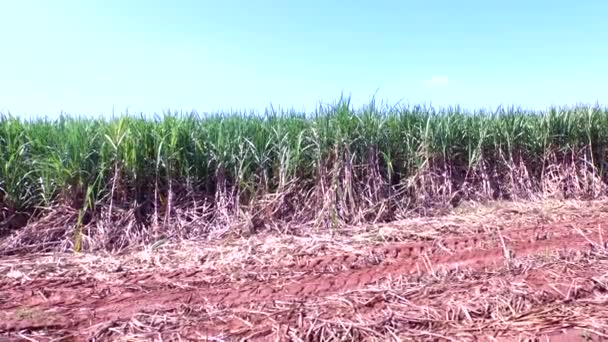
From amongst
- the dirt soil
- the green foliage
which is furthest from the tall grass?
the dirt soil

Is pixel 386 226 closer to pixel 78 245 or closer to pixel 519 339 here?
pixel 519 339

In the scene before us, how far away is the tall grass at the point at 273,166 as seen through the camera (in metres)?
4.41

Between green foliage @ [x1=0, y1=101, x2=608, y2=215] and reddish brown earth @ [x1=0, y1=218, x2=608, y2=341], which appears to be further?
green foliage @ [x1=0, y1=101, x2=608, y2=215]

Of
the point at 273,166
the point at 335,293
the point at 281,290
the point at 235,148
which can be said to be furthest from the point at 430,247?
the point at 235,148

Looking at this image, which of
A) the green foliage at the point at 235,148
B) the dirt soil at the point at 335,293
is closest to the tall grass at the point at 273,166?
the green foliage at the point at 235,148

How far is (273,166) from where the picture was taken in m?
5.17

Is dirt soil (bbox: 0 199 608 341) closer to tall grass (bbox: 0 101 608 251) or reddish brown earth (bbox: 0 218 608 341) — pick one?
reddish brown earth (bbox: 0 218 608 341)

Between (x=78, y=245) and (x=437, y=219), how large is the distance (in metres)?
3.78

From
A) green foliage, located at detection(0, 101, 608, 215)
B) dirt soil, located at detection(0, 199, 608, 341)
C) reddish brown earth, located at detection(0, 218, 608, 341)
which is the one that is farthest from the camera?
green foliage, located at detection(0, 101, 608, 215)

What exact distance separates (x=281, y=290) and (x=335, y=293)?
0.37 m

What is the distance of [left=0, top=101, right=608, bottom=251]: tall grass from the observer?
4.41 meters

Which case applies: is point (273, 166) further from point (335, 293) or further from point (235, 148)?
point (335, 293)

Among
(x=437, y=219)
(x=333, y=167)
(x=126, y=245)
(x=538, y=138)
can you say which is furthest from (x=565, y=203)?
(x=126, y=245)

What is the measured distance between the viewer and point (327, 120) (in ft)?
18.2
